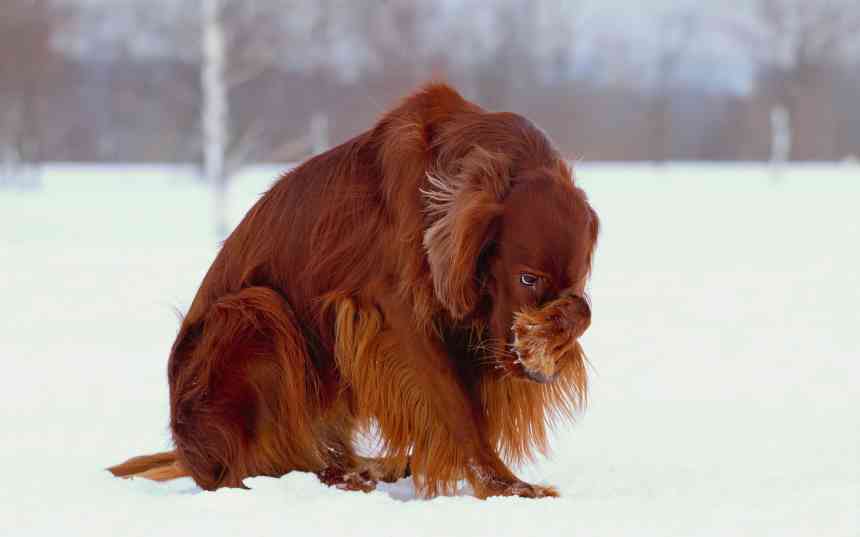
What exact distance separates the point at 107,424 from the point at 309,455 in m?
1.59

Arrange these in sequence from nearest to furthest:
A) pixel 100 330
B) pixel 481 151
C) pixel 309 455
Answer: pixel 481 151
pixel 309 455
pixel 100 330

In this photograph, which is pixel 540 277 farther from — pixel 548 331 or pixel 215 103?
pixel 215 103

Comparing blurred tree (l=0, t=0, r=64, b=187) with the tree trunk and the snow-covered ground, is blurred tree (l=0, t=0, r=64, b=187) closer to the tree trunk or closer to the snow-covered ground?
the tree trunk

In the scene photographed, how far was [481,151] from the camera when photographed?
304cm

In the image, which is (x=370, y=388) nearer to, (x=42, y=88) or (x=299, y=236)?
(x=299, y=236)

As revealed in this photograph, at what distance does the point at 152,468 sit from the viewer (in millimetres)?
3596

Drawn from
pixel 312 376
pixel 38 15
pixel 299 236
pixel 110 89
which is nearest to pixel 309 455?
pixel 312 376

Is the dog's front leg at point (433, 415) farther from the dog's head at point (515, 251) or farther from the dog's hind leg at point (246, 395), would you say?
the dog's hind leg at point (246, 395)

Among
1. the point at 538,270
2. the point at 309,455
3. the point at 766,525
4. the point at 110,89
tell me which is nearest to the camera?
the point at 766,525

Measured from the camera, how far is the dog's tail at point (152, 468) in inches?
137

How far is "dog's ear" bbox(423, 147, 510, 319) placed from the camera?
2.86 meters

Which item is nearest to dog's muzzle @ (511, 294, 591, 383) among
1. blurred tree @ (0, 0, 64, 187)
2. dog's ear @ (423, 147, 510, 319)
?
dog's ear @ (423, 147, 510, 319)

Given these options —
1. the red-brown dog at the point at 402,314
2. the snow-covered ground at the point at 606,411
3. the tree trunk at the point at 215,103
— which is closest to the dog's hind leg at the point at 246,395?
the red-brown dog at the point at 402,314

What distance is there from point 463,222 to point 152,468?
1.57 meters
